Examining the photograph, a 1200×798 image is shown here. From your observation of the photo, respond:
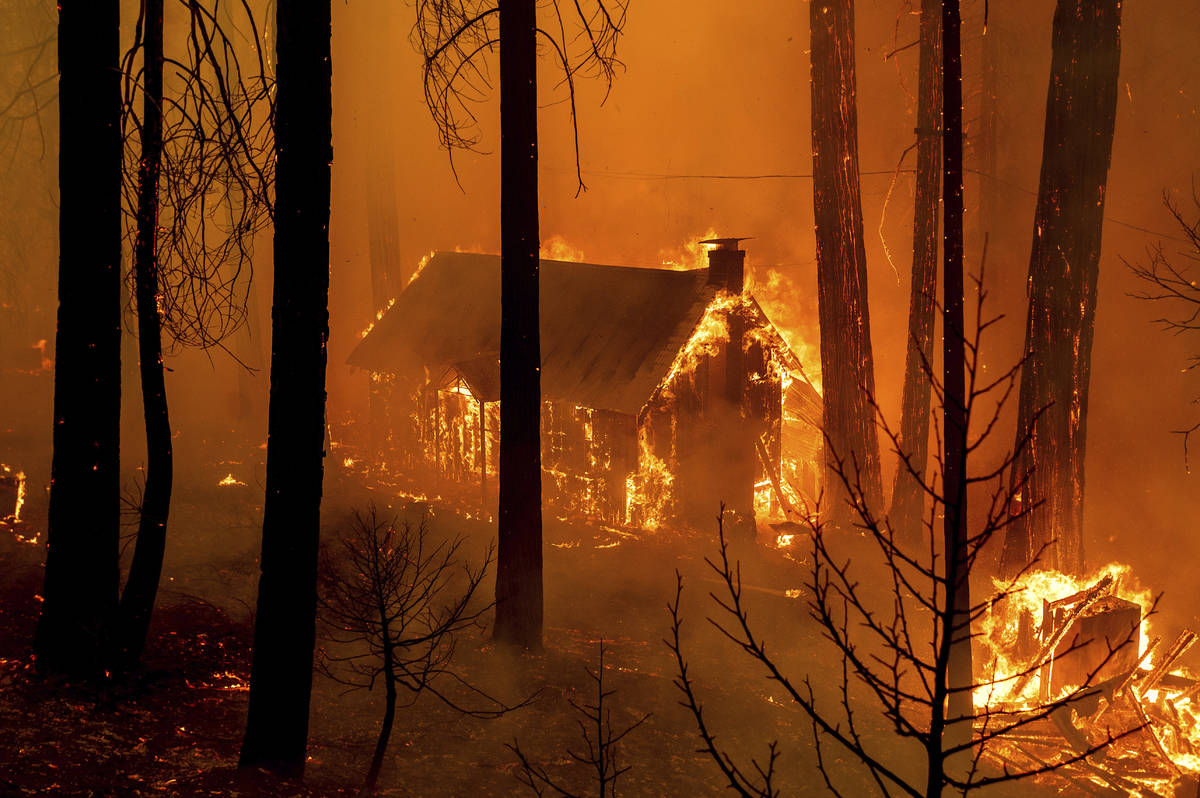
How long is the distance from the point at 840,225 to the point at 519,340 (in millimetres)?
10152

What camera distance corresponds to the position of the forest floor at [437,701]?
22.4 ft

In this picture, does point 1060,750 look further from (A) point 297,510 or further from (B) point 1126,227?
(B) point 1126,227

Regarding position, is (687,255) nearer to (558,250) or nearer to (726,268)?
(558,250)

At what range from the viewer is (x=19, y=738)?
6617 mm

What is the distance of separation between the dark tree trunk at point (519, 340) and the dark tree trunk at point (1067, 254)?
7.88 meters

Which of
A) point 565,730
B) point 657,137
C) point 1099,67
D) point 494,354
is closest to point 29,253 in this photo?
point 494,354

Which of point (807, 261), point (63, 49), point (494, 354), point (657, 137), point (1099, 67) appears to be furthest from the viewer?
point (657, 137)

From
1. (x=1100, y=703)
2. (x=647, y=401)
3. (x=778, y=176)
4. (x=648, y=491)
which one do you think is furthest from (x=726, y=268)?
(x=778, y=176)

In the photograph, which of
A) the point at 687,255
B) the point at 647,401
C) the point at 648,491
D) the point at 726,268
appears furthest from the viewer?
the point at 687,255

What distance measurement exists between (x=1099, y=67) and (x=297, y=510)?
13.7m

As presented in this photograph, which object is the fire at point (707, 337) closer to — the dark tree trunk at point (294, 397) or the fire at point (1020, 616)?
the fire at point (1020, 616)

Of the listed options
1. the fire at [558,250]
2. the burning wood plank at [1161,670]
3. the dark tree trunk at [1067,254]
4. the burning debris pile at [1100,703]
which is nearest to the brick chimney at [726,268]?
the dark tree trunk at [1067,254]

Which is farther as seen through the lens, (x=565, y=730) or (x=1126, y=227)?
(x=1126, y=227)

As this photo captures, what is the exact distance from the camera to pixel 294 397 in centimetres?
655
